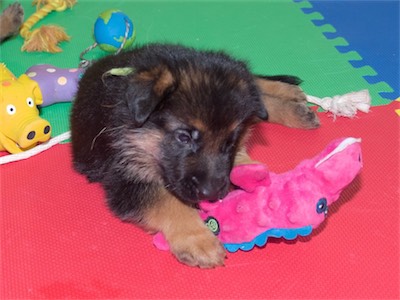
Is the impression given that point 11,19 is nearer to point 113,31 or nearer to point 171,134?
point 113,31

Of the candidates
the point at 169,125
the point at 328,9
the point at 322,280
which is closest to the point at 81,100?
the point at 169,125

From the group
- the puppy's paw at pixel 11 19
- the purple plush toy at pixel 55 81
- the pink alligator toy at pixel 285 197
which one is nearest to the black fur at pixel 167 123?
the pink alligator toy at pixel 285 197

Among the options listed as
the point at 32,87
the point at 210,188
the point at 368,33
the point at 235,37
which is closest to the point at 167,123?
the point at 210,188

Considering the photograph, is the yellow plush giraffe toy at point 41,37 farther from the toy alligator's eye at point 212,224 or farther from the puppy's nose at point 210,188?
the puppy's nose at point 210,188

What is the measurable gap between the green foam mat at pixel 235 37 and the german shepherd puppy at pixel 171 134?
1.03m

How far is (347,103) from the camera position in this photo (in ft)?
13.9

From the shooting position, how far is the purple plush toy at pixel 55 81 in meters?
4.15

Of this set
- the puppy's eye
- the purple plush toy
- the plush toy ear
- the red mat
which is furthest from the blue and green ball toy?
the puppy's eye

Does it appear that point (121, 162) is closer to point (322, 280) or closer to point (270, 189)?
point (270, 189)

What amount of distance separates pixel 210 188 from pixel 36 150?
1569 millimetres

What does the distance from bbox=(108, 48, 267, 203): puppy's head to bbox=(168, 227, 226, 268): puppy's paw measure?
0.64 feet

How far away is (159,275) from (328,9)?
160 inches

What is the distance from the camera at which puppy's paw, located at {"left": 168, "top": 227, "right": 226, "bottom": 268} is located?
294 centimetres

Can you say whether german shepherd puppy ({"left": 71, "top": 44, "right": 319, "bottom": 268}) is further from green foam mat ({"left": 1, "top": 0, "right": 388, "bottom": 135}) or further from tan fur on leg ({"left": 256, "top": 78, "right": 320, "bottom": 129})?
green foam mat ({"left": 1, "top": 0, "right": 388, "bottom": 135})
